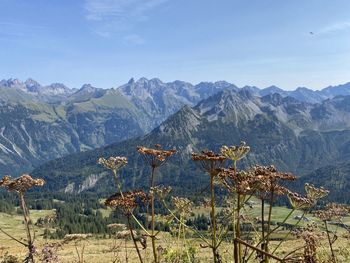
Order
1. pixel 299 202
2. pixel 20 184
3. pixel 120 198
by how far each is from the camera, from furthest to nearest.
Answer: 1. pixel 20 184
2. pixel 120 198
3. pixel 299 202

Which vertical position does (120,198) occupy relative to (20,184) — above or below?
below

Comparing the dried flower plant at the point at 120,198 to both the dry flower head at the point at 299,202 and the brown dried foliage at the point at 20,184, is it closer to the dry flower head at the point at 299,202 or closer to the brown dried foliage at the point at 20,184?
the brown dried foliage at the point at 20,184

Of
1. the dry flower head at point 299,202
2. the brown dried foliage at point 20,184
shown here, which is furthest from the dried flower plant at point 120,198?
the dry flower head at point 299,202

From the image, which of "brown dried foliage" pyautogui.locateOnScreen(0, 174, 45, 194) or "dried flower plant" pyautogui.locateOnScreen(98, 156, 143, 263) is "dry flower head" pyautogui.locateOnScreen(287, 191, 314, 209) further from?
"brown dried foliage" pyautogui.locateOnScreen(0, 174, 45, 194)

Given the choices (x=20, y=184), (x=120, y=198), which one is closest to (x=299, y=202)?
(x=120, y=198)

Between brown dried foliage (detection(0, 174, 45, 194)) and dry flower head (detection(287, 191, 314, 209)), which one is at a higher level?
brown dried foliage (detection(0, 174, 45, 194))

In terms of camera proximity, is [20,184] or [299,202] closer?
[299,202]

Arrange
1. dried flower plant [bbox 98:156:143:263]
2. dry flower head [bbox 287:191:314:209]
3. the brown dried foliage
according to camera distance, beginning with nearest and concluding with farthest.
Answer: dry flower head [bbox 287:191:314:209] → dried flower plant [bbox 98:156:143:263] → the brown dried foliage

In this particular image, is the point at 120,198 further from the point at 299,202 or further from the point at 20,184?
the point at 299,202

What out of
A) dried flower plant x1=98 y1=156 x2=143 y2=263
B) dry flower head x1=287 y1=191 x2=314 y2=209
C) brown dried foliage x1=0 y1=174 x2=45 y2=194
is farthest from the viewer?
brown dried foliage x1=0 y1=174 x2=45 y2=194

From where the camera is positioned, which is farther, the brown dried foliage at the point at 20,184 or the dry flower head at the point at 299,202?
the brown dried foliage at the point at 20,184

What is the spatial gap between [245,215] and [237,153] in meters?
3.56

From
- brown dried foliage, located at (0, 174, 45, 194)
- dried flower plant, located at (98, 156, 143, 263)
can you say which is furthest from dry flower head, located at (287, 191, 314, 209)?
brown dried foliage, located at (0, 174, 45, 194)

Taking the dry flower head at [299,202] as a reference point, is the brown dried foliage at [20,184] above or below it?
Answer: above
